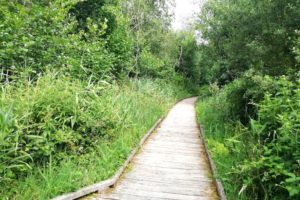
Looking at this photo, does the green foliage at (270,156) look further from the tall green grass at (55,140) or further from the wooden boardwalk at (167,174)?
the tall green grass at (55,140)

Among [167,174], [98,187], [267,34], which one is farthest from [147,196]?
[267,34]

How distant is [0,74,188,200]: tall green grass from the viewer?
13.3 ft

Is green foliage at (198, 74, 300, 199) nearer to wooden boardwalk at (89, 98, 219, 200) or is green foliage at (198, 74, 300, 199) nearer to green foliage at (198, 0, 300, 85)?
wooden boardwalk at (89, 98, 219, 200)

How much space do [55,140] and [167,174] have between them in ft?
6.52

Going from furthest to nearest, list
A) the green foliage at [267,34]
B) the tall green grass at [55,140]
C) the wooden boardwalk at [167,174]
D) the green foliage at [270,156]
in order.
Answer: the green foliage at [267,34], the wooden boardwalk at [167,174], the tall green grass at [55,140], the green foliage at [270,156]

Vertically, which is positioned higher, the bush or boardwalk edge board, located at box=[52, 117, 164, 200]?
the bush

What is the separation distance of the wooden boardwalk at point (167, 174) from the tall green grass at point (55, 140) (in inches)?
14.0

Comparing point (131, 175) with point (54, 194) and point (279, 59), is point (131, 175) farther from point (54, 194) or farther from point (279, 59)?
point (279, 59)

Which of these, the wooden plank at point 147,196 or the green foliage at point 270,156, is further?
the wooden plank at point 147,196

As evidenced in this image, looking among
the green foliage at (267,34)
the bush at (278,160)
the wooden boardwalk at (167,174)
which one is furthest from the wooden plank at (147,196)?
the green foliage at (267,34)

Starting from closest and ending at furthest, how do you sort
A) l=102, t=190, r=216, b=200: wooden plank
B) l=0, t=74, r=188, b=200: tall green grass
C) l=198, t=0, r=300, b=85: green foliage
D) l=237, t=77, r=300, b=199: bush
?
l=237, t=77, r=300, b=199: bush, l=0, t=74, r=188, b=200: tall green grass, l=102, t=190, r=216, b=200: wooden plank, l=198, t=0, r=300, b=85: green foliage

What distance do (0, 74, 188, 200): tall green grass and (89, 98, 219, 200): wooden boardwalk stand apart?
0.36 meters

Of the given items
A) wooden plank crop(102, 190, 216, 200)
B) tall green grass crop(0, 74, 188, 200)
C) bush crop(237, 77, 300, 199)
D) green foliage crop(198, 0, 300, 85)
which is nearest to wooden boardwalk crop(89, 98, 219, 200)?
wooden plank crop(102, 190, 216, 200)

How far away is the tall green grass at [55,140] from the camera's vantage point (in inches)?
159
